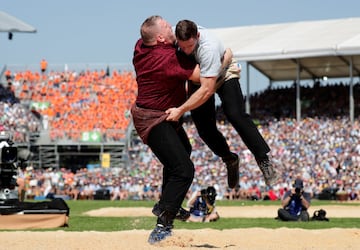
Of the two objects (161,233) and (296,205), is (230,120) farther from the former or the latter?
(296,205)

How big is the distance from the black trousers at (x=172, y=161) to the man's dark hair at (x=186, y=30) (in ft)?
3.21

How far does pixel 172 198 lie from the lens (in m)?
8.85

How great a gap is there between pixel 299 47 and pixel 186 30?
2947cm

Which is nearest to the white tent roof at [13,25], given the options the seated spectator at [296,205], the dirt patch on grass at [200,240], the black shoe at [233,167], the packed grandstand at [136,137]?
the packed grandstand at [136,137]

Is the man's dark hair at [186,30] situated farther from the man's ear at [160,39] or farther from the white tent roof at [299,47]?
the white tent roof at [299,47]

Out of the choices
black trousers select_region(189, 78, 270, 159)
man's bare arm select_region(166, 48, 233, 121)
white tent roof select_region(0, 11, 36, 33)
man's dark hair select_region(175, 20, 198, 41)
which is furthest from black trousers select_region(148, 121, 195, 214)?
white tent roof select_region(0, 11, 36, 33)

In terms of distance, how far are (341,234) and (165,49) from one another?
4684mm

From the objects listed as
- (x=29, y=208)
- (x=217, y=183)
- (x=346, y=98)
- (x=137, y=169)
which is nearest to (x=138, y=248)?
(x=29, y=208)

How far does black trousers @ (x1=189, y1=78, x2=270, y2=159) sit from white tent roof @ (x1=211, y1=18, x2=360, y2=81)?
26.6 metres

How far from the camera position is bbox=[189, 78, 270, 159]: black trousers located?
29.1 ft

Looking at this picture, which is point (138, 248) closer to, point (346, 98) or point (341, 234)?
point (341, 234)

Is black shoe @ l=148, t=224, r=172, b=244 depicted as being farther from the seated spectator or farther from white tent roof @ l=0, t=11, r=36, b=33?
white tent roof @ l=0, t=11, r=36, b=33

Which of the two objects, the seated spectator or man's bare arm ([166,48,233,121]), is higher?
man's bare arm ([166,48,233,121])

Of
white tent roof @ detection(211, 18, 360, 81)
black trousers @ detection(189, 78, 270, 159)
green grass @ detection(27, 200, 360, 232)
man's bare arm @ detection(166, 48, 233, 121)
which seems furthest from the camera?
white tent roof @ detection(211, 18, 360, 81)
